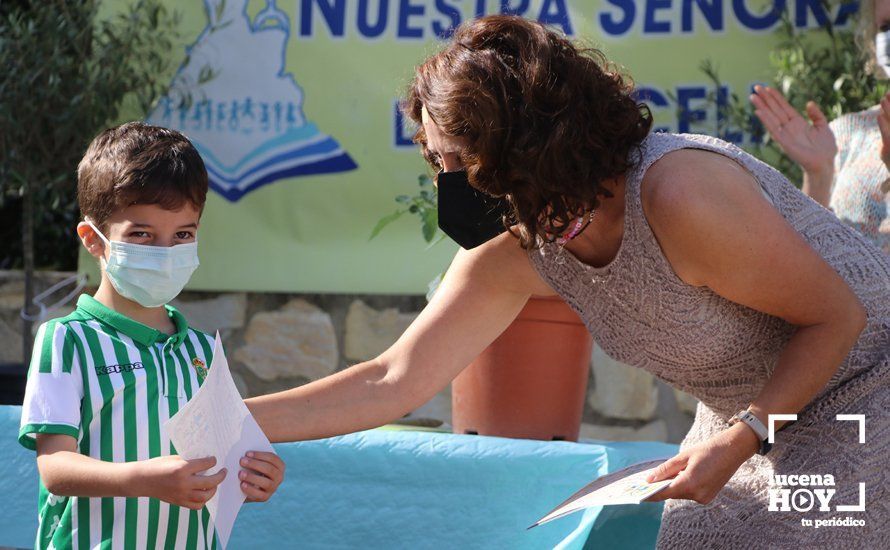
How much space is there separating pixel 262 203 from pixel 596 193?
2418 mm

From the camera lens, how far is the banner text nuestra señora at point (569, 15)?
3.52m

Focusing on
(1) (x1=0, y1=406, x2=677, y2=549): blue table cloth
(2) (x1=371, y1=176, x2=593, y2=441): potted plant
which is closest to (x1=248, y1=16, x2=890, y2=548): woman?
(1) (x1=0, y1=406, x2=677, y2=549): blue table cloth

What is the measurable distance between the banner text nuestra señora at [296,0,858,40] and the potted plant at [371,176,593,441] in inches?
50.6

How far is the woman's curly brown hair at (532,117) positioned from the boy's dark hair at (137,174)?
0.48 m

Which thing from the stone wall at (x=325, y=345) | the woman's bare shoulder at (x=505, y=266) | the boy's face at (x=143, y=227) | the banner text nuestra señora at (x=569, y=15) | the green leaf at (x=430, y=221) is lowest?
the stone wall at (x=325, y=345)

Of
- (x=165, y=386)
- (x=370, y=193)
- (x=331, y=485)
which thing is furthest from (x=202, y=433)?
(x=370, y=193)

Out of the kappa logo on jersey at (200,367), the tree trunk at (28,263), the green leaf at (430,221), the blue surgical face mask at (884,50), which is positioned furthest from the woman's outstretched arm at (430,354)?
the tree trunk at (28,263)

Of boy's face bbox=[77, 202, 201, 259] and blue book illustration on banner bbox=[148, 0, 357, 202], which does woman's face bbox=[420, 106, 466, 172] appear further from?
blue book illustration on banner bbox=[148, 0, 357, 202]

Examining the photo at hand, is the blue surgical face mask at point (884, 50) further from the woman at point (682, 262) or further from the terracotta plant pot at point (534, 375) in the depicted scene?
the woman at point (682, 262)

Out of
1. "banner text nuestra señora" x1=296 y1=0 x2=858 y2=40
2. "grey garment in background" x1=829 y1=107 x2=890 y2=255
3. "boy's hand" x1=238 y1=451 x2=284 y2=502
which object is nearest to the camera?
"boy's hand" x1=238 y1=451 x2=284 y2=502

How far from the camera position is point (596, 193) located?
1550 millimetres

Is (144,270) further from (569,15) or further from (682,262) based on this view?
(569,15)

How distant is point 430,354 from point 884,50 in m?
1.42

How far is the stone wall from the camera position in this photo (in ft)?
11.9
